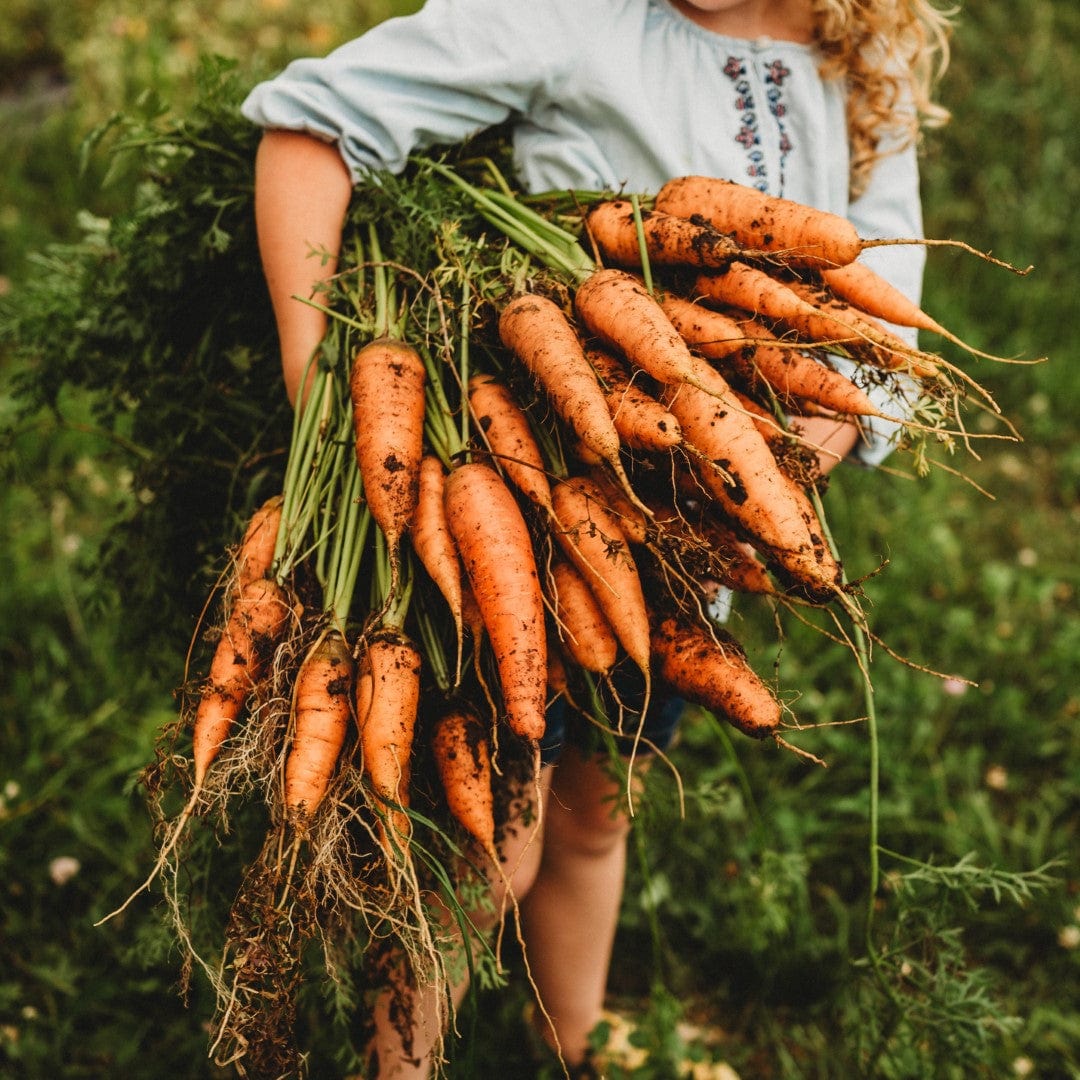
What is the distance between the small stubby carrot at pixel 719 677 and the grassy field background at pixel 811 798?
202mm

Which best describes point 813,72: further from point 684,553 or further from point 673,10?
point 684,553

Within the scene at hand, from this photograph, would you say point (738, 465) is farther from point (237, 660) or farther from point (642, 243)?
point (237, 660)

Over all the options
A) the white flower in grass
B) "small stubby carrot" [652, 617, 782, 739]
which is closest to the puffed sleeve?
"small stubby carrot" [652, 617, 782, 739]

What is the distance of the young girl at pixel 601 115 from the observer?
1.38 meters

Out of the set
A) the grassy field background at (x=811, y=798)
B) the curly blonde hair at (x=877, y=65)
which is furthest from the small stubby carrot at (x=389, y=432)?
the curly blonde hair at (x=877, y=65)

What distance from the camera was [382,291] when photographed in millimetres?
1389

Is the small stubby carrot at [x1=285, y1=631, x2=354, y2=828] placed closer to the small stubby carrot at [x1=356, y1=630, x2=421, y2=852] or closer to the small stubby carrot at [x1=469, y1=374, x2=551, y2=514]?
the small stubby carrot at [x1=356, y1=630, x2=421, y2=852]

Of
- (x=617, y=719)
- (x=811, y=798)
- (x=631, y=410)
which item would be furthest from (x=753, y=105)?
(x=811, y=798)

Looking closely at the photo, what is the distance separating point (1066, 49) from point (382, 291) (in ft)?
15.1

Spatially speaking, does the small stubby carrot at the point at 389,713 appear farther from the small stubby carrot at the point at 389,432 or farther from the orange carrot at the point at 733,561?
the orange carrot at the point at 733,561

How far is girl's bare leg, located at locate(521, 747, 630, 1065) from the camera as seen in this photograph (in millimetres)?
1805

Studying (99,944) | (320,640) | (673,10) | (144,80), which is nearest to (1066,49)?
(673,10)

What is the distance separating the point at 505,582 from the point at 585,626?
5.3 inches

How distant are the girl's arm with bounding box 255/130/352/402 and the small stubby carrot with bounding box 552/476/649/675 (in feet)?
1.58
